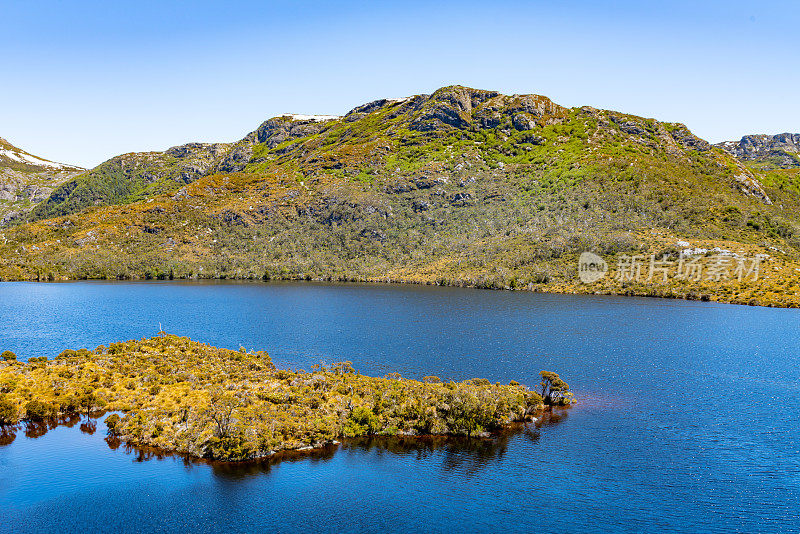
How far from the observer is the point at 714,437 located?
2115 inches

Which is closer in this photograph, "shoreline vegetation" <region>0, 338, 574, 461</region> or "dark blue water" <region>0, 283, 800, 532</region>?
"dark blue water" <region>0, 283, 800, 532</region>

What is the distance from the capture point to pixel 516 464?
47.4 m

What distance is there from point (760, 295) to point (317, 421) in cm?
16105

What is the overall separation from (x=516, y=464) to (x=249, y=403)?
3226cm

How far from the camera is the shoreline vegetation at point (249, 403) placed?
5144 centimetres

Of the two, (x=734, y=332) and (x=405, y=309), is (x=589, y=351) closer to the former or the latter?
(x=734, y=332)

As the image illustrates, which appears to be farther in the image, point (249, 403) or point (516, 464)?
point (249, 403)

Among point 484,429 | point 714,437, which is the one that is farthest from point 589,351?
point 484,429

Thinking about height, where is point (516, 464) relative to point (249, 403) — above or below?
above

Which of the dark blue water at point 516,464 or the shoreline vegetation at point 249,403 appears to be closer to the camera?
the dark blue water at point 516,464

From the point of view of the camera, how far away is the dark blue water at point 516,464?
3819cm

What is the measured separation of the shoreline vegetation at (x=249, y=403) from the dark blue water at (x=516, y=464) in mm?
2901

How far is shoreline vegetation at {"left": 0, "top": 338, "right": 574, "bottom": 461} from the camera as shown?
51438 millimetres

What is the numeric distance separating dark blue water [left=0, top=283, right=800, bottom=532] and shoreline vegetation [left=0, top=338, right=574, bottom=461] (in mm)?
2901
